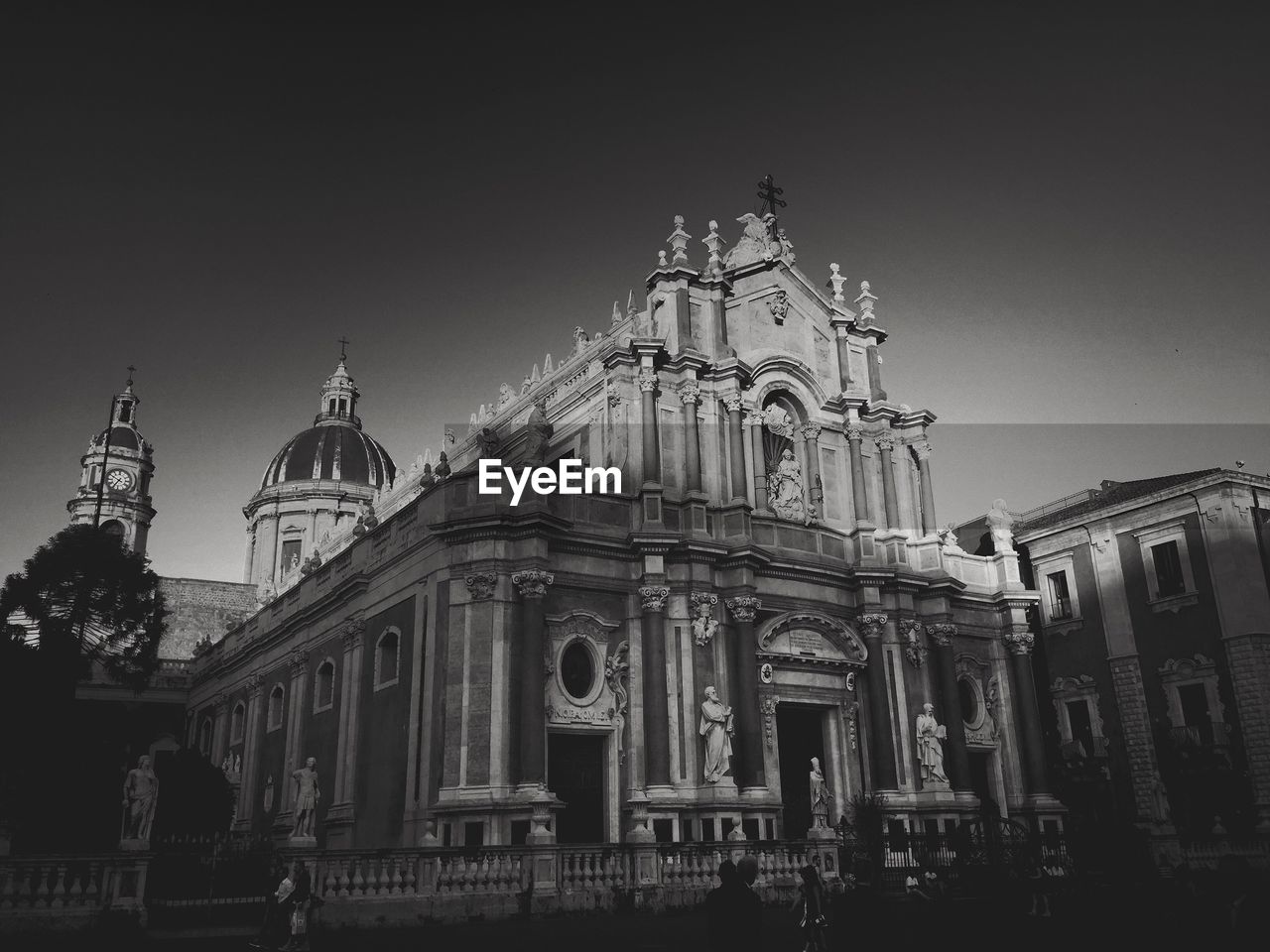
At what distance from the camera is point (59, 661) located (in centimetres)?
3188

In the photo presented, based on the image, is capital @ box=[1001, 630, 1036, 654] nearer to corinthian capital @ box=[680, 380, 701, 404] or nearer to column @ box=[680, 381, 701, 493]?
column @ box=[680, 381, 701, 493]

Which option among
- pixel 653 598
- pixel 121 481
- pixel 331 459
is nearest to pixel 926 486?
pixel 653 598

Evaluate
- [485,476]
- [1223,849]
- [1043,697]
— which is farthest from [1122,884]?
[1043,697]

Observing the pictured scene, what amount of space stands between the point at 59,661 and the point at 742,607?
20285 mm

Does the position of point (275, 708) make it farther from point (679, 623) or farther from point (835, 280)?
point (835, 280)

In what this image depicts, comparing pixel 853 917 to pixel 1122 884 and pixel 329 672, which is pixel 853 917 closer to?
pixel 1122 884

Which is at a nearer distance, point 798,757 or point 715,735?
point 715,735

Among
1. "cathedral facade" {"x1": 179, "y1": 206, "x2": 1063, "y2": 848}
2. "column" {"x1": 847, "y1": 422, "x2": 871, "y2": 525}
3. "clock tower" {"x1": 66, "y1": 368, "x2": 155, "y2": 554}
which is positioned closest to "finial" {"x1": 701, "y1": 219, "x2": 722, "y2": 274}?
"cathedral facade" {"x1": 179, "y1": 206, "x2": 1063, "y2": 848}

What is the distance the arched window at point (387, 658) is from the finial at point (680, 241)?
42.3ft

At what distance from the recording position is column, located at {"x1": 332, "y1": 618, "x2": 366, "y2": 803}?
28750 millimetres

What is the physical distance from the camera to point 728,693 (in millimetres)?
27000

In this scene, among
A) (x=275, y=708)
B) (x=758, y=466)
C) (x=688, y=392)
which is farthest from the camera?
(x=275, y=708)

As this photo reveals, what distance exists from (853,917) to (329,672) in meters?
26.0

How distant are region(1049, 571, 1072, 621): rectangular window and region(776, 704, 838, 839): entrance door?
37.5 feet
